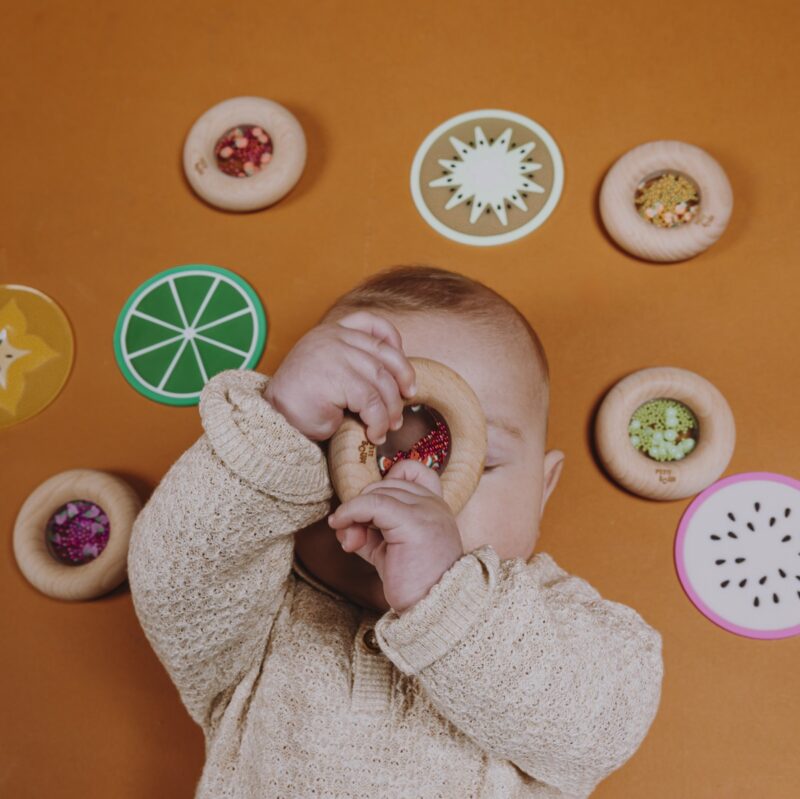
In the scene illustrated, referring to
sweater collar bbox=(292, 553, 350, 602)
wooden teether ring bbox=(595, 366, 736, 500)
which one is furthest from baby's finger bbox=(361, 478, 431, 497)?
wooden teether ring bbox=(595, 366, 736, 500)

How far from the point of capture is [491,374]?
849 millimetres

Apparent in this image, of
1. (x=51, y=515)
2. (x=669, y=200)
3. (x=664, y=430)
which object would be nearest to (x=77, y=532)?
(x=51, y=515)

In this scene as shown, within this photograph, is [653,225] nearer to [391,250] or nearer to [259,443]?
[391,250]

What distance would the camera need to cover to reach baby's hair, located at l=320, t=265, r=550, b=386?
88 centimetres

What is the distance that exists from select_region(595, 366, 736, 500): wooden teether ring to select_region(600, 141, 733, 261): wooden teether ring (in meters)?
0.16

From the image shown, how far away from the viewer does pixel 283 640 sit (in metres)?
0.85

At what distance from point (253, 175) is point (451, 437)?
0.59m

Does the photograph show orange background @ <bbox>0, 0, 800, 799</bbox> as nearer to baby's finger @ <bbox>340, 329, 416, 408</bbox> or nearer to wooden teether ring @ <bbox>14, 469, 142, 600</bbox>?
wooden teether ring @ <bbox>14, 469, 142, 600</bbox>

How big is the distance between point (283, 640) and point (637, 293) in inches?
24.0

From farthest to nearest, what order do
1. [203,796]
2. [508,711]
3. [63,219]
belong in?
[63,219] → [203,796] → [508,711]

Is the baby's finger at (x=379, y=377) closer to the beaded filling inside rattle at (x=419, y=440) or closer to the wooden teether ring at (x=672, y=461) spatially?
the beaded filling inside rattle at (x=419, y=440)

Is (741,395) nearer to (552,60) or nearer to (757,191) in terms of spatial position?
(757,191)

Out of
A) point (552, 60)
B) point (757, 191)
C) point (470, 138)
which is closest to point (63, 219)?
point (470, 138)

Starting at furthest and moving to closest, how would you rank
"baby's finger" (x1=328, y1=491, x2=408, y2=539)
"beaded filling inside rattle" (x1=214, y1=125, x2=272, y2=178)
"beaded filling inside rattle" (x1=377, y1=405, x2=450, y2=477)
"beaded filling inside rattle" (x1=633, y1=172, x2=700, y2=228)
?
"beaded filling inside rattle" (x1=214, y1=125, x2=272, y2=178) < "beaded filling inside rattle" (x1=633, y1=172, x2=700, y2=228) < "beaded filling inside rattle" (x1=377, y1=405, x2=450, y2=477) < "baby's finger" (x1=328, y1=491, x2=408, y2=539)
